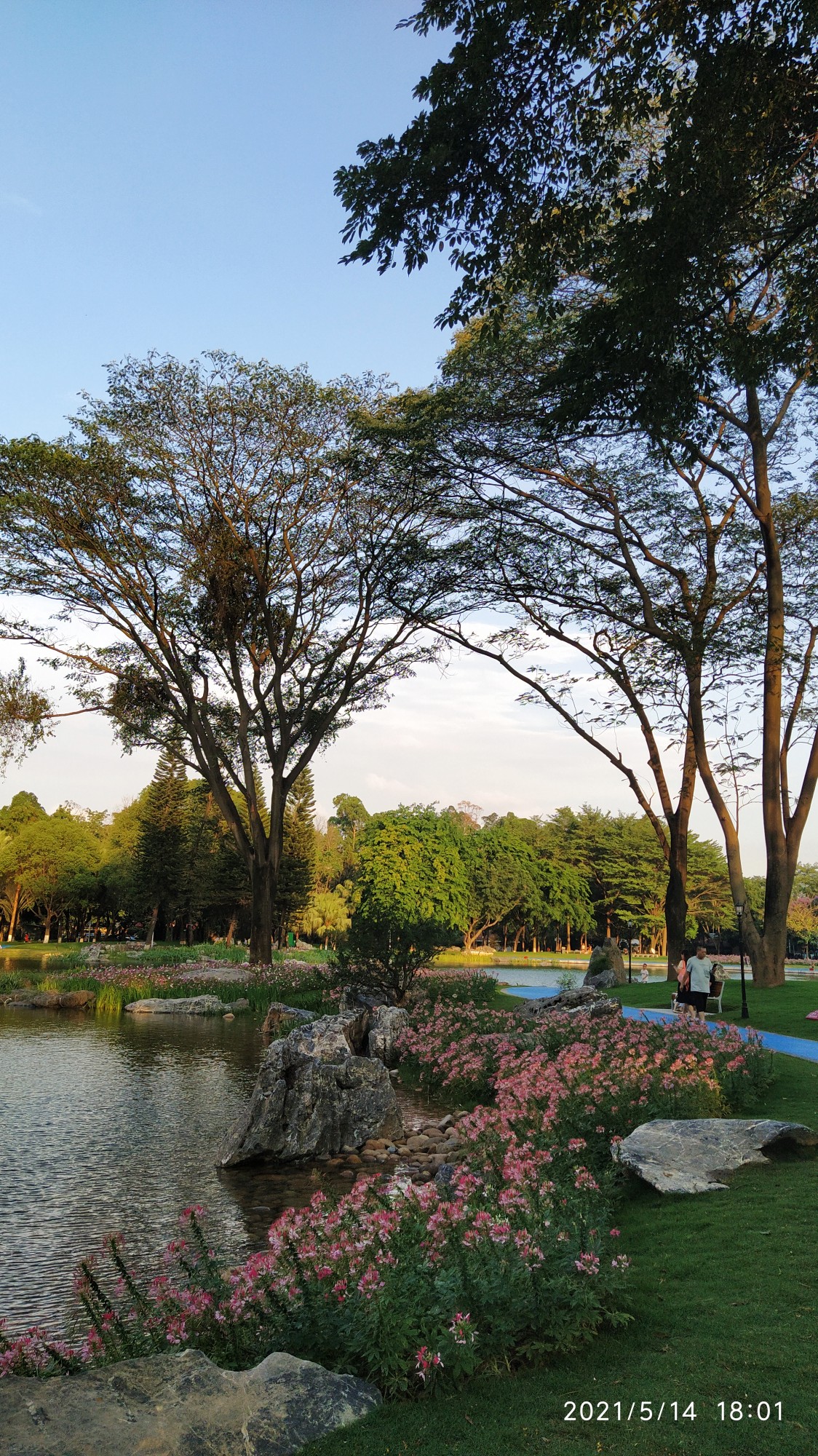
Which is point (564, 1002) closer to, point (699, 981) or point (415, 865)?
point (699, 981)

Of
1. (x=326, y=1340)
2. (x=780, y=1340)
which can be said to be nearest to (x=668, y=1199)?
(x=780, y=1340)

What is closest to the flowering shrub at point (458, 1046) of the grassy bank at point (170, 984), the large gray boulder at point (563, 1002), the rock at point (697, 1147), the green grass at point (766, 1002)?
the large gray boulder at point (563, 1002)

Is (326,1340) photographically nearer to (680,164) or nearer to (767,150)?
(680,164)

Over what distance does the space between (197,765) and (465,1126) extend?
58.6 feet

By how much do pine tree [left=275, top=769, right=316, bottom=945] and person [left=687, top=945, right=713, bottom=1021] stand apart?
35538 millimetres

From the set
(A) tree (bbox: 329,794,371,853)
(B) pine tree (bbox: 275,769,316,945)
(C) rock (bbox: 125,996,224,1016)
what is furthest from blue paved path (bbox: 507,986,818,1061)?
(A) tree (bbox: 329,794,371,853)

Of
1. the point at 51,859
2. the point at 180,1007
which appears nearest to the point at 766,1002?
the point at 180,1007

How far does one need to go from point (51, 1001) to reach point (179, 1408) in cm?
2139

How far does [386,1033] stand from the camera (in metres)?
14.7

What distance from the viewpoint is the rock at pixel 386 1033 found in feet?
47.3

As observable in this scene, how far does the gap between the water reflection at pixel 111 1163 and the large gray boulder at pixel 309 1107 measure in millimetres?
288

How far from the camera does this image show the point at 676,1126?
274 inches

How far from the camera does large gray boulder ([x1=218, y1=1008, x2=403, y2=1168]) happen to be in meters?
8.70

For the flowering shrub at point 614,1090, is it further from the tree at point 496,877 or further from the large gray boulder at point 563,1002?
the tree at point 496,877
